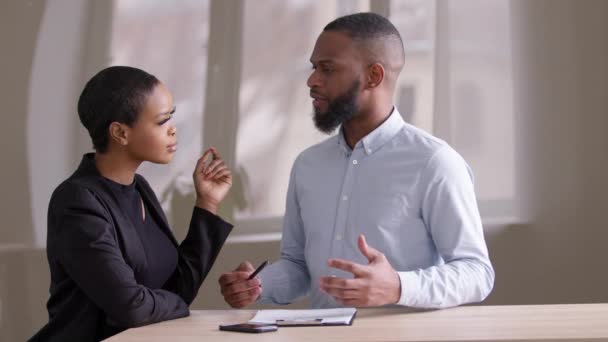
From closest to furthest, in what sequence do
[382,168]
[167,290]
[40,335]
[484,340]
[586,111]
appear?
[484,340] → [40,335] → [167,290] → [382,168] → [586,111]

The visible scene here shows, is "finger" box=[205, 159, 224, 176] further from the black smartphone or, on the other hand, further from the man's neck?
the black smartphone

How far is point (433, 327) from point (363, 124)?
0.78 m

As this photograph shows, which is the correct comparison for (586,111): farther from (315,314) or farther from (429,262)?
(315,314)

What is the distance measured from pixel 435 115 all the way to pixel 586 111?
2.21 feet

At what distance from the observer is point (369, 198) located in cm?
229

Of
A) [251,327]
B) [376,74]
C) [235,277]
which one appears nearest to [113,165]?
[235,277]

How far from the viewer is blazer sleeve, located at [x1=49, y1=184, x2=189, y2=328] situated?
6.08 feet

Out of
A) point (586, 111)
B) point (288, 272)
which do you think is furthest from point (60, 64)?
point (586, 111)

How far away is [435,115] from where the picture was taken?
13.2 ft

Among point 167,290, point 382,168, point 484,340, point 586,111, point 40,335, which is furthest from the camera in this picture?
point 586,111

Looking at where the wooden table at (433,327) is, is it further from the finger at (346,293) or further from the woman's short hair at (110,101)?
the woman's short hair at (110,101)

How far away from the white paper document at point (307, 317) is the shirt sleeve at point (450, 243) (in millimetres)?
142

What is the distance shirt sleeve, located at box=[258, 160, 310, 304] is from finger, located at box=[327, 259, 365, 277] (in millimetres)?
536

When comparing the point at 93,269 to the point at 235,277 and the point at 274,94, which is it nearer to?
the point at 235,277
